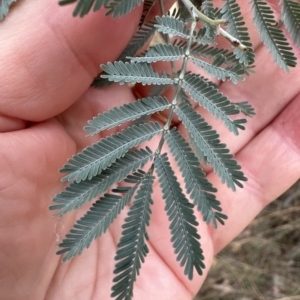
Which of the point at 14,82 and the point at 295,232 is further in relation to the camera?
the point at 295,232

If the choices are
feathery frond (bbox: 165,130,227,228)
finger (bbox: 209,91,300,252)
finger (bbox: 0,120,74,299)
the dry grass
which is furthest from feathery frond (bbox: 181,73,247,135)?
the dry grass

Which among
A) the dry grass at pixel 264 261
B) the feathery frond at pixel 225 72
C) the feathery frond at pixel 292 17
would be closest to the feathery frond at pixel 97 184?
the feathery frond at pixel 225 72

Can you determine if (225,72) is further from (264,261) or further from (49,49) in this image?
(264,261)

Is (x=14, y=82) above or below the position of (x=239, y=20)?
below

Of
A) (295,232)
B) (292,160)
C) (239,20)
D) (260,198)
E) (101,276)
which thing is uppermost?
(239,20)

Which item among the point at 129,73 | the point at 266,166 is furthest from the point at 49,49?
the point at 266,166

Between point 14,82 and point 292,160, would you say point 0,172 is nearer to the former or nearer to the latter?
point 14,82

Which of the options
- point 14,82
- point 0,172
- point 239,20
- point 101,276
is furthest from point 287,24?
point 101,276
